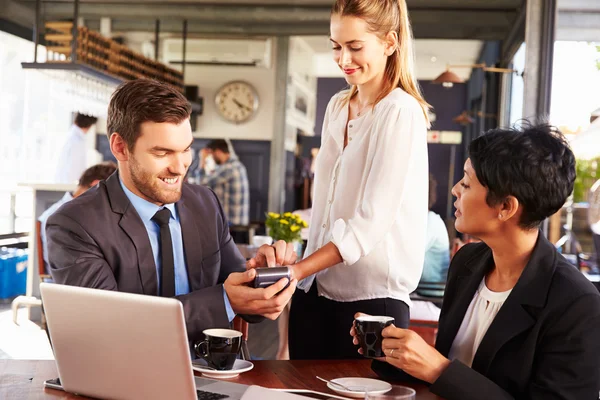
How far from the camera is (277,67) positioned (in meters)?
10.9

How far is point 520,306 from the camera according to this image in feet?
5.27

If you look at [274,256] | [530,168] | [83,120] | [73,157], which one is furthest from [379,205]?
[73,157]

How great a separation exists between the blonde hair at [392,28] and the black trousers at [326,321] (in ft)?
1.75

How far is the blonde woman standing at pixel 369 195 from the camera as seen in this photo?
1958mm

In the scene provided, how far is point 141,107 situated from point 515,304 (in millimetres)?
1058

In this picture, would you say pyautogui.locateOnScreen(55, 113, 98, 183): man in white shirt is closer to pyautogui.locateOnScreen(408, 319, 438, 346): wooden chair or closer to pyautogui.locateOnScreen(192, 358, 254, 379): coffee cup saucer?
pyautogui.locateOnScreen(408, 319, 438, 346): wooden chair

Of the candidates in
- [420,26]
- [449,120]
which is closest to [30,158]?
[420,26]

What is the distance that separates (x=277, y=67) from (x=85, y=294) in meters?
9.78

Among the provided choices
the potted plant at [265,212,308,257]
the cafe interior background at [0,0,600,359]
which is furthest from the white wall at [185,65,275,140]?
the potted plant at [265,212,308,257]

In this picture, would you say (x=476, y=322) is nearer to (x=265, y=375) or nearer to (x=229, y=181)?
→ (x=265, y=375)

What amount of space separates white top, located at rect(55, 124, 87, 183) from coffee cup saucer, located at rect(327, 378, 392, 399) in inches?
284

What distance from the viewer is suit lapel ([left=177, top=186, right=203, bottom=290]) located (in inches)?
84.0

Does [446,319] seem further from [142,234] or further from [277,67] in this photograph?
[277,67]

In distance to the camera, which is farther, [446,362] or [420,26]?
[420,26]
